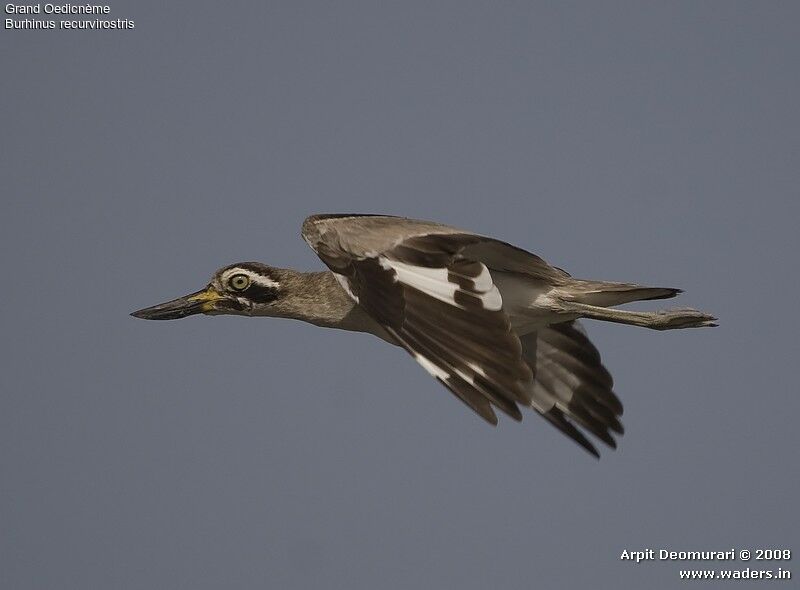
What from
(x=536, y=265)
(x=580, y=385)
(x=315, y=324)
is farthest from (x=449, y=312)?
(x=580, y=385)

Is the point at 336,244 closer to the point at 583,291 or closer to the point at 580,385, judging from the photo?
the point at 583,291

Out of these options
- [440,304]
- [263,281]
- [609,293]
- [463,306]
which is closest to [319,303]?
[263,281]

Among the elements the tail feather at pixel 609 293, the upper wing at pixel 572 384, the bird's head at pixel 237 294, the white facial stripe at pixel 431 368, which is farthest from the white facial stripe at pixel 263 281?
the white facial stripe at pixel 431 368

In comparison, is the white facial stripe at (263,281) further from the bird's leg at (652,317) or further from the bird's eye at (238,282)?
the bird's leg at (652,317)

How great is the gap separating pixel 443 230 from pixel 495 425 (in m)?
2.19

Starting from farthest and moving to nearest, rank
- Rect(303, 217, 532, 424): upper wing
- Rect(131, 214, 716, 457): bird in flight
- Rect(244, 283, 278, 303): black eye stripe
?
Rect(244, 283, 278, 303): black eye stripe → Rect(131, 214, 716, 457): bird in flight → Rect(303, 217, 532, 424): upper wing

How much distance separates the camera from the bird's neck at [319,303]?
41.8 feet

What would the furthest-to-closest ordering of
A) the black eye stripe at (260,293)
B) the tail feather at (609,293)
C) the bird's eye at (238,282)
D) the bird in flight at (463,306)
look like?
the bird's eye at (238,282)
the black eye stripe at (260,293)
the tail feather at (609,293)
the bird in flight at (463,306)

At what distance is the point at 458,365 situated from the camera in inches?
388

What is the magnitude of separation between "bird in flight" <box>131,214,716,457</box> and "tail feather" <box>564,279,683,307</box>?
0.5 inches

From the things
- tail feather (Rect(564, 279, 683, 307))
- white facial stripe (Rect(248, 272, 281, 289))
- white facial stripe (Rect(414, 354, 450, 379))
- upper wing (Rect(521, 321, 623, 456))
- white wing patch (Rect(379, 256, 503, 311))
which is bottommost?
upper wing (Rect(521, 321, 623, 456))

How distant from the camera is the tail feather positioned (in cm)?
1197

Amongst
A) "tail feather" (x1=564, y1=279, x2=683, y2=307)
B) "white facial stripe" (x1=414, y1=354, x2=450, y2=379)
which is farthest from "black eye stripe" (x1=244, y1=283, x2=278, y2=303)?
"white facial stripe" (x1=414, y1=354, x2=450, y2=379)

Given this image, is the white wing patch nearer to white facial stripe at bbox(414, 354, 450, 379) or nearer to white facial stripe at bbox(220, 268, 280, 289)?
white facial stripe at bbox(414, 354, 450, 379)
